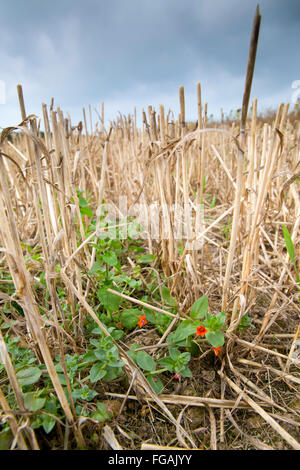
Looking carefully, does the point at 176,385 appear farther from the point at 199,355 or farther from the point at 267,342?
the point at 267,342

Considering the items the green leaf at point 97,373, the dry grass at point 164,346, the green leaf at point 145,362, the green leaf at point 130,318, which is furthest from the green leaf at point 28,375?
the green leaf at point 130,318

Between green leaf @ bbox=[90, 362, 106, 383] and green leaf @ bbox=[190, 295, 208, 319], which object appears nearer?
green leaf @ bbox=[90, 362, 106, 383]

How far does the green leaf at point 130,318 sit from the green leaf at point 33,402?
42 cm

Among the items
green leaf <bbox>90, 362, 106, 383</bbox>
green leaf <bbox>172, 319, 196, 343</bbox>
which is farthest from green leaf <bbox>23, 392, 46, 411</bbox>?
green leaf <bbox>172, 319, 196, 343</bbox>

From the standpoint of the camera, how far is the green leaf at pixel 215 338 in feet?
2.53

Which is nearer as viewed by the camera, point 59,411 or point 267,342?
point 59,411

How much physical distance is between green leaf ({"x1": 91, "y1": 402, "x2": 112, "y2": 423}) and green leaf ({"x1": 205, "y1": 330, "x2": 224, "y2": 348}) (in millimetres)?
348

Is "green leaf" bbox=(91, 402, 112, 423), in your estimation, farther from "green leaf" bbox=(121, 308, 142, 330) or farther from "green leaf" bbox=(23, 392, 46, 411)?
"green leaf" bbox=(121, 308, 142, 330)

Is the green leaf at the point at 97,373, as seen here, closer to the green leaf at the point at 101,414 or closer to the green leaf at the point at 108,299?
the green leaf at the point at 101,414

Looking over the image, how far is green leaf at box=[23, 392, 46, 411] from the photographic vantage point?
639 mm

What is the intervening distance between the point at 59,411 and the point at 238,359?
598mm

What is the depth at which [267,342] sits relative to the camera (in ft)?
3.37
